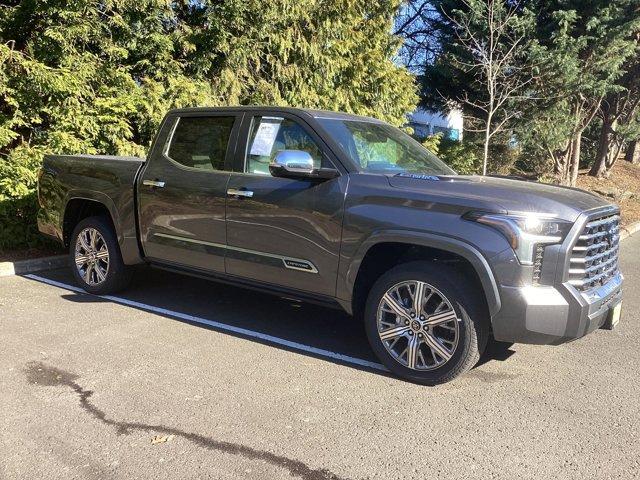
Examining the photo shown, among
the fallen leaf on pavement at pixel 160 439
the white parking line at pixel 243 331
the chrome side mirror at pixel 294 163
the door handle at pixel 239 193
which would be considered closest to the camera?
the fallen leaf on pavement at pixel 160 439

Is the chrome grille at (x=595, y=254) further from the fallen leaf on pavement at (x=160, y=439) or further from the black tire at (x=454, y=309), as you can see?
the fallen leaf on pavement at (x=160, y=439)

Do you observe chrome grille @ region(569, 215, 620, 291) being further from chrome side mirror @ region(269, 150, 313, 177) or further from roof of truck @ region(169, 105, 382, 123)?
roof of truck @ region(169, 105, 382, 123)

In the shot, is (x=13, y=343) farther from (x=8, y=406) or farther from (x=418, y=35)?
(x=418, y=35)

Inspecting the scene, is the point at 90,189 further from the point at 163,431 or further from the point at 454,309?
the point at 454,309

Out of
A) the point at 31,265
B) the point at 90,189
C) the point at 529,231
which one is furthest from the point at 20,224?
the point at 529,231

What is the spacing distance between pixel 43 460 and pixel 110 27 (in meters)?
6.89

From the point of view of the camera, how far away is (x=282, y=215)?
4.51 metres

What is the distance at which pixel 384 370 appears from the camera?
4297mm

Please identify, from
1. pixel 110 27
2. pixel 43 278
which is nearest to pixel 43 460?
pixel 43 278

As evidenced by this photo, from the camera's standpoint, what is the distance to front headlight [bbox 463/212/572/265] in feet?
11.8

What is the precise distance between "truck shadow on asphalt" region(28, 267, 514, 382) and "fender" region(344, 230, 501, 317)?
77 cm

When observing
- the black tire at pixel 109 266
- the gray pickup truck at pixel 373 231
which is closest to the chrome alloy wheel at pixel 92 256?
the black tire at pixel 109 266

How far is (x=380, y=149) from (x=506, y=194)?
1364 millimetres

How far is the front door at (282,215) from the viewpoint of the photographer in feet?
14.2
